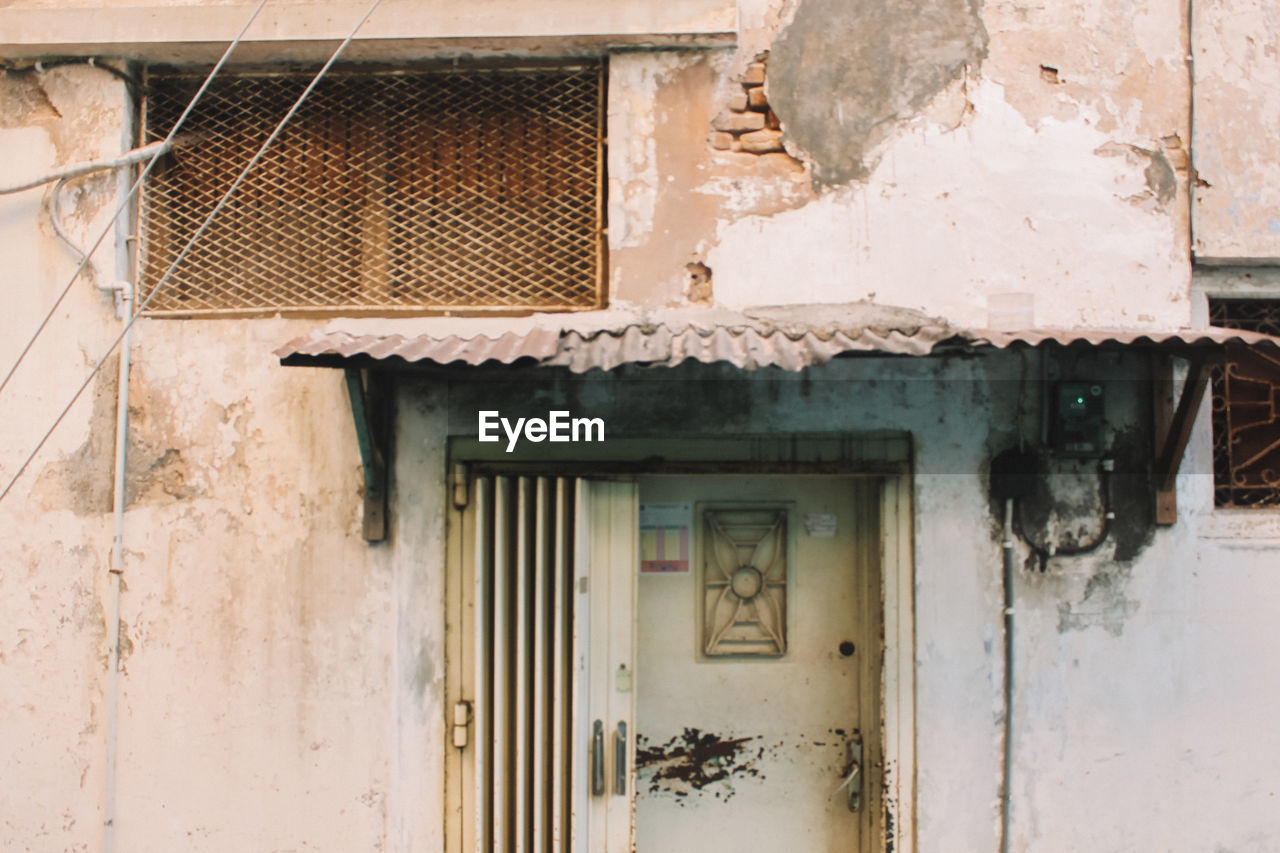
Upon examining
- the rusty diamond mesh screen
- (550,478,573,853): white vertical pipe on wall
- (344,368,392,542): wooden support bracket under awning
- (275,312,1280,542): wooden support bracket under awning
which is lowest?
(550,478,573,853): white vertical pipe on wall

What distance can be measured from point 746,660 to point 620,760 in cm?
75

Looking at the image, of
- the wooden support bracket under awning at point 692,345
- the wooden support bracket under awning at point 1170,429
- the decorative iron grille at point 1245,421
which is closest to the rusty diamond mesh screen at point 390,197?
the wooden support bracket under awning at point 692,345

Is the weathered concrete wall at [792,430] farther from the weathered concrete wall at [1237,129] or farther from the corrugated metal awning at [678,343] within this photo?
the corrugated metal awning at [678,343]

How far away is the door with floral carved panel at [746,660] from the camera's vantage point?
3.69 metres

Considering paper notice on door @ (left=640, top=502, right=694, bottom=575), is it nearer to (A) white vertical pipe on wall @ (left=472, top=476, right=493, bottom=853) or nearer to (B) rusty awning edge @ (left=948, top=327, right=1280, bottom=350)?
(A) white vertical pipe on wall @ (left=472, top=476, right=493, bottom=853)

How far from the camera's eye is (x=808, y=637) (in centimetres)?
371

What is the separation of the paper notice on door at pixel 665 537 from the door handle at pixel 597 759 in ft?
2.39

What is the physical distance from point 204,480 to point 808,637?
282 cm

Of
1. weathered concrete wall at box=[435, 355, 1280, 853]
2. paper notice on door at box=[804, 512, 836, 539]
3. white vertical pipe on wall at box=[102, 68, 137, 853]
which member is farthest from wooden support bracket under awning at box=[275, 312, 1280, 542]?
white vertical pipe on wall at box=[102, 68, 137, 853]

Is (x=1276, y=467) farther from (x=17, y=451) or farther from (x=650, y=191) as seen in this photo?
(x=17, y=451)

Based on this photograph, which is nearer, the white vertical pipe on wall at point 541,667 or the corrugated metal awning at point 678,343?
the corrugated metal awning at point 678,343

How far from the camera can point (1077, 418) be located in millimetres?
3344

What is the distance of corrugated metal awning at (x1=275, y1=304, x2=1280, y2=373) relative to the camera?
2742 millimetres

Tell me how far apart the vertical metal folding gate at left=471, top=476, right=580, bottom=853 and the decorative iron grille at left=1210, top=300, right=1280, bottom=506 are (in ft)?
9.62
